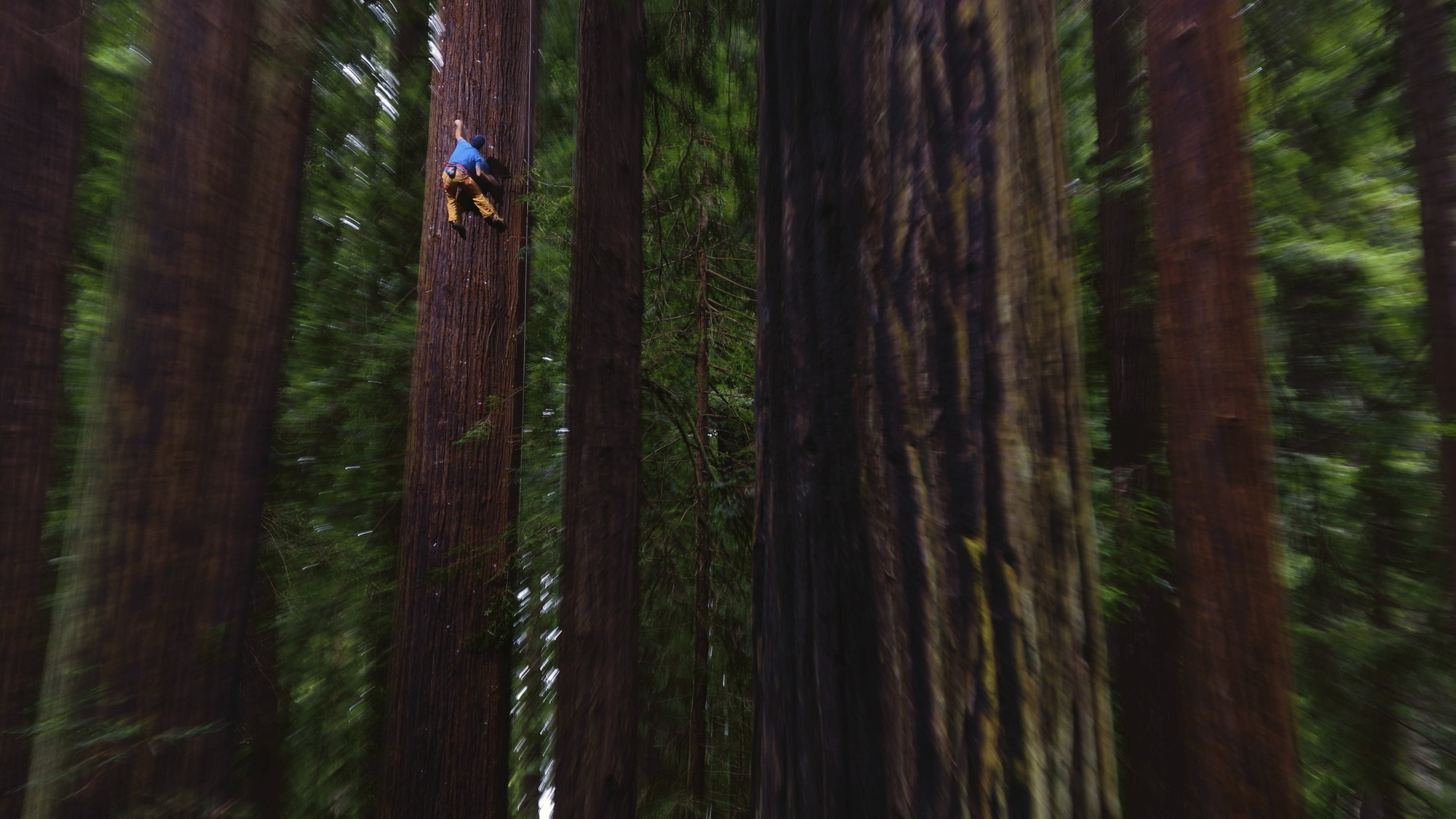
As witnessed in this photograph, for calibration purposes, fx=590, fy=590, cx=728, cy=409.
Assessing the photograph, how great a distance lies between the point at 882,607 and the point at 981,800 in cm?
18

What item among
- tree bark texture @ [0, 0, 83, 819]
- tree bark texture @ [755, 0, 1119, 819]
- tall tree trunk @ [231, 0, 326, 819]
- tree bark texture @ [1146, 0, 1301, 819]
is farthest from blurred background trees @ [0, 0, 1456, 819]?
tree bark texture @ [755, 0, 1119, 819]

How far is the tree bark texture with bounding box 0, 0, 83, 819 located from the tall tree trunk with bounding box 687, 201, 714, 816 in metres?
3.09

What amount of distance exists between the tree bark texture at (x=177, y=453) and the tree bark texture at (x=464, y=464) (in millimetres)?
1657

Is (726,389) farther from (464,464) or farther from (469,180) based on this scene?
(469,180)

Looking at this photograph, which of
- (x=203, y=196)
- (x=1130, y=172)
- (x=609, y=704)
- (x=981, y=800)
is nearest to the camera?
(x=981, y=800)

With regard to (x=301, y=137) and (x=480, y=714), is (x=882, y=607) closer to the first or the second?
(x=301, y=137)

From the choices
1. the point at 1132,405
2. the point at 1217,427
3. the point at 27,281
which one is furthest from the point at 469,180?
the point at 1132,405

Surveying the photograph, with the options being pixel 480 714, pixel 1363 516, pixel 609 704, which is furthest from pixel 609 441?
pixel 1363 516

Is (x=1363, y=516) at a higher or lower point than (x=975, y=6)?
lower

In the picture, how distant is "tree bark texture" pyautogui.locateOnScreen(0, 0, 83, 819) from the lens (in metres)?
1.12

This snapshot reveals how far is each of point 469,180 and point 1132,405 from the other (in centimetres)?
375

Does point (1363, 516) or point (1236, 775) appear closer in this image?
point (1236, 775)

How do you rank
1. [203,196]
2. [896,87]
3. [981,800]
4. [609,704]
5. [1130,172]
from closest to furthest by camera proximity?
[981,800] < [896,87] < [203,196] < [609,704] < [1130,172]

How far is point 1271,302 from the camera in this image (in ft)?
12.5
